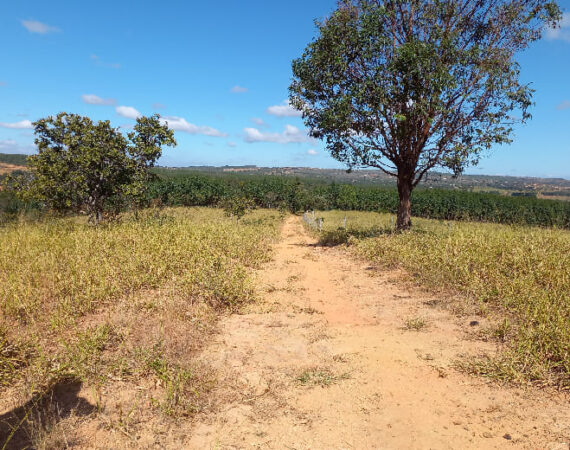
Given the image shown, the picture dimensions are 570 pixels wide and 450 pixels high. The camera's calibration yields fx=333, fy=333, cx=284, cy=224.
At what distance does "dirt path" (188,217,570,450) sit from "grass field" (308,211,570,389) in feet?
1.42

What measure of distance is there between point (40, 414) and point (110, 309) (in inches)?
102

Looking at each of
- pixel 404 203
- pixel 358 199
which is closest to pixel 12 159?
pixel 358 199

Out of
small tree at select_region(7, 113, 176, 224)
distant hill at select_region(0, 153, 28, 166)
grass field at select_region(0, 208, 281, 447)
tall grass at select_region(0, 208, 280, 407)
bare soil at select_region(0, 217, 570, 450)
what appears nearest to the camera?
bare soil at select_region(0, 217, 570, 450)

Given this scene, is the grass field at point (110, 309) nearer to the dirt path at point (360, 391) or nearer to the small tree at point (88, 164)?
the dirt path at point (360, 391)

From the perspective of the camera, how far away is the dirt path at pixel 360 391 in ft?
10.9

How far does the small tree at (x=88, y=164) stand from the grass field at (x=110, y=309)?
11.3 ft

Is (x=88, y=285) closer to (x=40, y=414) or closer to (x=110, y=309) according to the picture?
(x=110, y=309)

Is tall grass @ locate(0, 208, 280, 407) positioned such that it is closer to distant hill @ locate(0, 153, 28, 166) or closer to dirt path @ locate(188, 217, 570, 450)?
dirt path @ locate(188, 217, 570, 450)

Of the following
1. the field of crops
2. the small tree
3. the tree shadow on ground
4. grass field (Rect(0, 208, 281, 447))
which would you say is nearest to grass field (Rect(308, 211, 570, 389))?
grass field (Rect(0, 208, 281, 447))

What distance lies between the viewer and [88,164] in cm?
1312

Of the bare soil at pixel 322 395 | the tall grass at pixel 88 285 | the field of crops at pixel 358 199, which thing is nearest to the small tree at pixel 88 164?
the tall grass at pixel 88 285

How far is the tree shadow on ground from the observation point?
10.4ft

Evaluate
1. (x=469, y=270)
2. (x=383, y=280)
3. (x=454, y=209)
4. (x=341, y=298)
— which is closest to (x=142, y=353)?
(x=341, y=298)

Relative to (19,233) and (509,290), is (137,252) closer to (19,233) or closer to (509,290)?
(19,233)
